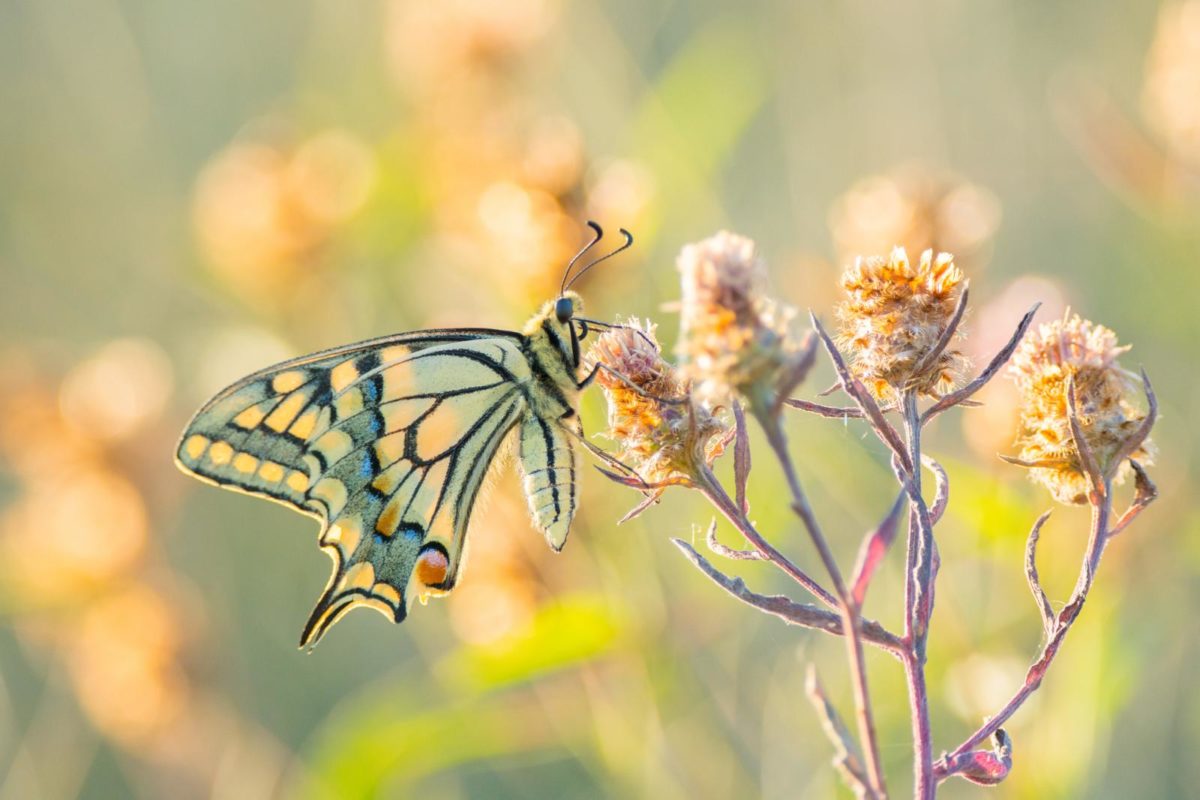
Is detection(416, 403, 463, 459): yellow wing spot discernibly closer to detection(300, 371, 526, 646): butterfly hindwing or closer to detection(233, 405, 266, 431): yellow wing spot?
detection(300, 371, 526, 646): butterfly hindwing

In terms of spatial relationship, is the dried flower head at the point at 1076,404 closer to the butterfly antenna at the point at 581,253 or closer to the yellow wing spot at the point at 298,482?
the butterfly antenna at the point at 581,253

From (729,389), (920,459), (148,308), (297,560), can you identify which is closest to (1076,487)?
(920,459)

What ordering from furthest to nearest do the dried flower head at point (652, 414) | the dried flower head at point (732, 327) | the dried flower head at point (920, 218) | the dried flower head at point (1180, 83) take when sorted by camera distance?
the dried flower head at point (1180, 83)
the dried flower head at point (920, 218)
the dried flower head at point (652, 414)
the dried flower head at point (732, 327)

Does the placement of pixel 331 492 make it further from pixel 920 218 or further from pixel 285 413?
pixel 920 218

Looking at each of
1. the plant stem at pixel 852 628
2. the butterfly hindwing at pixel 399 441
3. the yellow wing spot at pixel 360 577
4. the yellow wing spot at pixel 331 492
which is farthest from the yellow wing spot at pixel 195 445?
the plant stem at pixel 852 628

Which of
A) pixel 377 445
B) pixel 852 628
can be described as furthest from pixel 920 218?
pixel 852 628

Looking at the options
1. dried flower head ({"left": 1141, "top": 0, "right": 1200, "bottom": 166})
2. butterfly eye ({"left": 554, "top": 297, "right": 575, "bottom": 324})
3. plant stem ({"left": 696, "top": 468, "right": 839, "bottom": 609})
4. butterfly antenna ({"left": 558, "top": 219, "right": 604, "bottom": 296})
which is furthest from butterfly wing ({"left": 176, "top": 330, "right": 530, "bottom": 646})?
dried flower head ({"left": 1141, "top": 0, "right": 1200, "bottom": 166})
